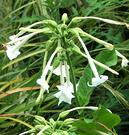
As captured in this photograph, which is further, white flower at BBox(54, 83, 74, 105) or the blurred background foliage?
the blurred background foliage

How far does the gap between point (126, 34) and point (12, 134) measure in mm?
1174

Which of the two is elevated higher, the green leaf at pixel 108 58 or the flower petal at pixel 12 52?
the flower petal at pixel 12 52

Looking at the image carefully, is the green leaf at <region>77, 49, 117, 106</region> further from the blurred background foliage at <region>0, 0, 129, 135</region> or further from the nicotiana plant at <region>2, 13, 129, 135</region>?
the blurred background foliage at <region>0, 0, 129, 135</region>

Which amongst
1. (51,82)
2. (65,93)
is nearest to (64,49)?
(65,93)

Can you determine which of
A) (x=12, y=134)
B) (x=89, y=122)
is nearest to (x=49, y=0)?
(x=12, y=134)

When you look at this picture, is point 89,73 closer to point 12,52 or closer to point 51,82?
point 12,52

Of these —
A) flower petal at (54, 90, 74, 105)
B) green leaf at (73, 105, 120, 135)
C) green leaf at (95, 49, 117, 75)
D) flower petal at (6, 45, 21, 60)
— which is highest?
flower petal at (6, 45, 21, 60)

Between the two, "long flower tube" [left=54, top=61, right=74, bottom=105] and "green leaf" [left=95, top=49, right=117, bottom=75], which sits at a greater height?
"green leaf" [left=95, top=49, right=117, bottom=75]

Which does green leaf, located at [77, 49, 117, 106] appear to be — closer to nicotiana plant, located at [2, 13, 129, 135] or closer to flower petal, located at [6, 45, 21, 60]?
nicotiana plant, located at [2, 13, 129, 135]

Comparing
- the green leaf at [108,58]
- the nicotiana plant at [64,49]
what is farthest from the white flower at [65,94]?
the green leaf at [108,58]

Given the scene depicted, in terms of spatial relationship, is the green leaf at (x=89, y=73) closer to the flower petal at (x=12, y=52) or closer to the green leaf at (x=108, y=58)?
the green leaf at (x=108, y=58)

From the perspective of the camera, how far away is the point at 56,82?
4.54 feet

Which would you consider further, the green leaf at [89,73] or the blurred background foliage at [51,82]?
the blurred background foliage at [51,82]

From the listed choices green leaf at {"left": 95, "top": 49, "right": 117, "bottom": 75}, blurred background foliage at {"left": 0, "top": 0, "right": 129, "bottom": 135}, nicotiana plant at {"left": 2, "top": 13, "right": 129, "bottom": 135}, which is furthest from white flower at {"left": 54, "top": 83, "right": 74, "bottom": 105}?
blurred background foliage at {"left": 0, "top": 0, "right": 129, "bottom": 135}
